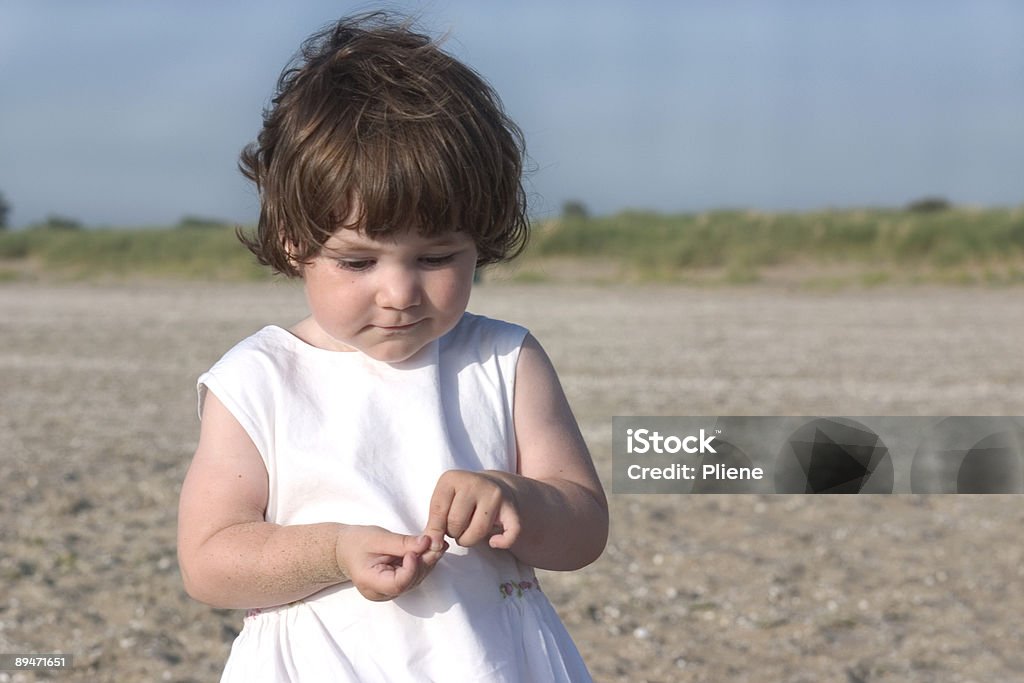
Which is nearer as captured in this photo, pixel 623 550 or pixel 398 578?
pixel 398 578

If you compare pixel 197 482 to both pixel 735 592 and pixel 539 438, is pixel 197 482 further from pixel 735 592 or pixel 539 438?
pixel 735 592

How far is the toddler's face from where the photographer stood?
153 cm

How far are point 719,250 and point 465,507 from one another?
27833 mm

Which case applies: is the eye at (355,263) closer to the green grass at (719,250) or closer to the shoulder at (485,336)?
the shoulder at (485,336)

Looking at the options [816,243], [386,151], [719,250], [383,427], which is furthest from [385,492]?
[816,243]

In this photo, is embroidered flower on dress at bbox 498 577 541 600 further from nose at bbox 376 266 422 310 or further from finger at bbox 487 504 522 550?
nose at bbox 376 266 422 310

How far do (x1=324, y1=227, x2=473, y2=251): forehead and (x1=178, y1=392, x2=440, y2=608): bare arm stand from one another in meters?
0.26

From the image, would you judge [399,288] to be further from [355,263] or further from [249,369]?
[249,369]

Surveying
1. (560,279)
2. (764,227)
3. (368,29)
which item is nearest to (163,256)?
(560,279)

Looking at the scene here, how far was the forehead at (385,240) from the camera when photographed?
1517 millimetres

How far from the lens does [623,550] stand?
4.89 m

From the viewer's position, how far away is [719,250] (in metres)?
28.8

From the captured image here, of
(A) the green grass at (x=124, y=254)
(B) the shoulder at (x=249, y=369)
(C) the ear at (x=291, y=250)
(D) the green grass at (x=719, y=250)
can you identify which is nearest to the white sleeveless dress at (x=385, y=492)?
(B) the shoulder at (x=249, y=369)

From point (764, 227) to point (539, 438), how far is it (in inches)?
1159
